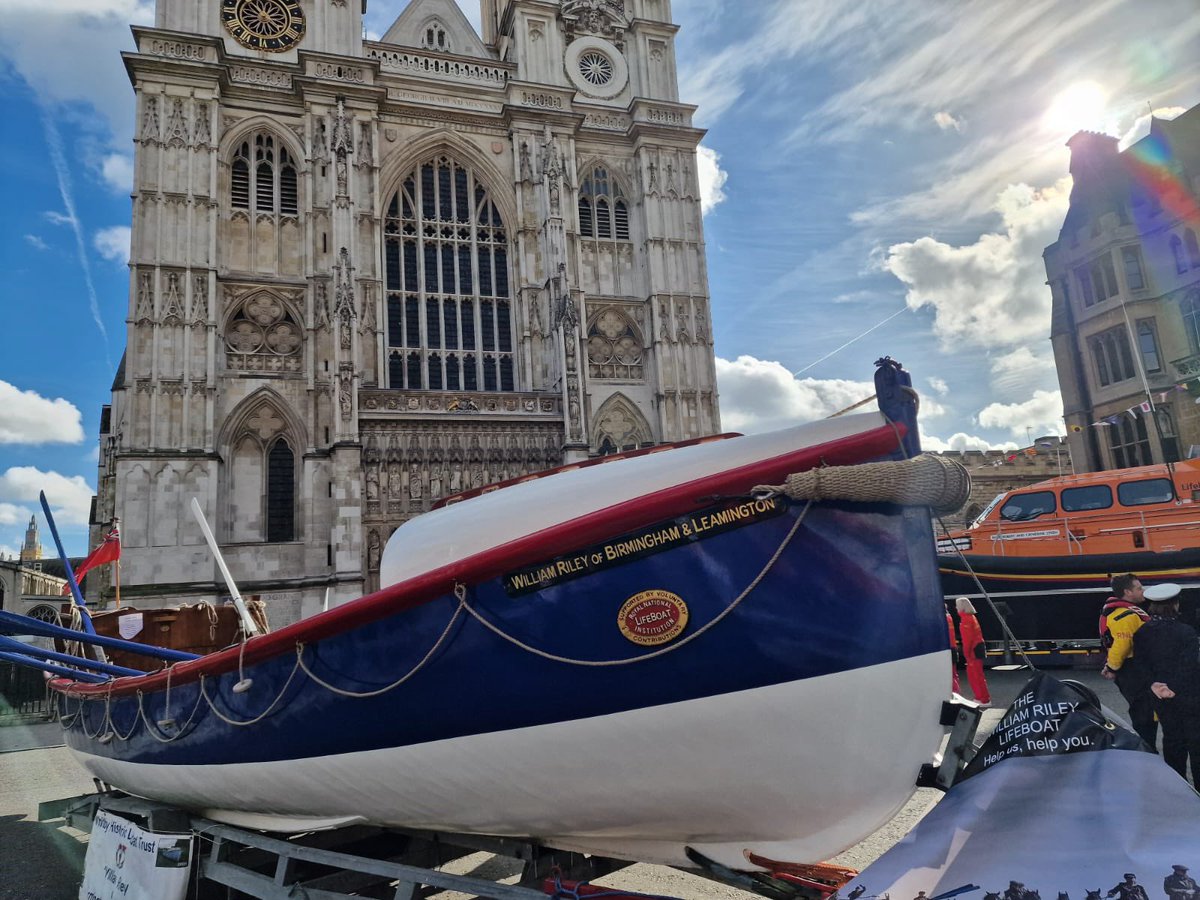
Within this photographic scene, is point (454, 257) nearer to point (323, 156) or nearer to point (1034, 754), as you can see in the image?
point (323, 156)

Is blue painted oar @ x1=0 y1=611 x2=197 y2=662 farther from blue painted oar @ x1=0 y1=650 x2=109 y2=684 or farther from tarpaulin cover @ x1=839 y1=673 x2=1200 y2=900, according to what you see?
tarpaulin cover @ x1=839 y1=673 x2=1200 y2=900

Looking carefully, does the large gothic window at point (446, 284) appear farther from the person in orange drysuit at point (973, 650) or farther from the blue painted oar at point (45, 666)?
the person in orange drysuit at point (973, 650)

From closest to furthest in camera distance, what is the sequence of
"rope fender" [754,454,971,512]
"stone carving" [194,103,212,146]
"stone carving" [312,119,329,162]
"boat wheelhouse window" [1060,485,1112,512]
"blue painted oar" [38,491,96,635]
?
"rope fender" [754,454,971,512] < "blue painted oar" [38,491,96,635] < "boat wheelhouse window" [1060,485,1112,512] < "stone carving" [194,103,212,146] < "stone carving" [312,119,329,162]

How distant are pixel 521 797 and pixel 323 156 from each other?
22461 millimetres

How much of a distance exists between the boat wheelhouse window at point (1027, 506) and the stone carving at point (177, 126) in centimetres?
2231

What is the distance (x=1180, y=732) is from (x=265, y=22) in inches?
1067

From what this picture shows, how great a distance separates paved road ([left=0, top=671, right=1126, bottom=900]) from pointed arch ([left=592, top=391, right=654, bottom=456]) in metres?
13.5

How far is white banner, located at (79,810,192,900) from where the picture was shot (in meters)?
4.36

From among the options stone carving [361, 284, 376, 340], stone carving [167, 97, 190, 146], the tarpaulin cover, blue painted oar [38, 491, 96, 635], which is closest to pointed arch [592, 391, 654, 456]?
stone carving [361, 284, 376, 340]

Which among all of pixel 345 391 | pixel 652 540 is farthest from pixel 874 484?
pixel 345 391

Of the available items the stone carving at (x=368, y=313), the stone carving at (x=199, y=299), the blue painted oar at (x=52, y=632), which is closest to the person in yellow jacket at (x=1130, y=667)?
the blue painted oar at (x=52, y=632)

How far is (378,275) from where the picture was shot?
73.7ft

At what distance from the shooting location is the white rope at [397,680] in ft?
11.9

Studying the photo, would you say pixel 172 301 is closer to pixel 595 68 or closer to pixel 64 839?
pixel 595 68
